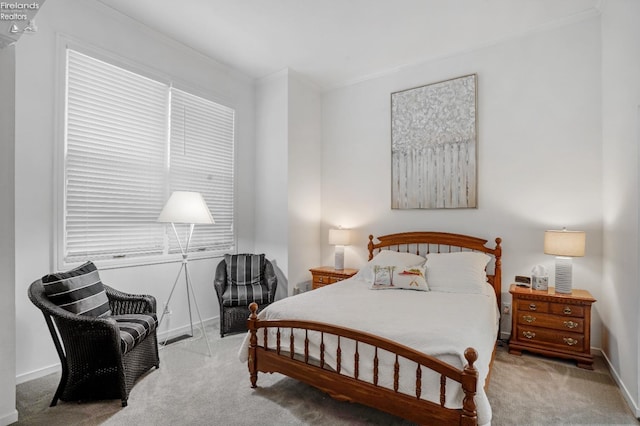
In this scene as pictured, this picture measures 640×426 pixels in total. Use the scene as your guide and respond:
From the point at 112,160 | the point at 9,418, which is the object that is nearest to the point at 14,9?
the point at 112,160

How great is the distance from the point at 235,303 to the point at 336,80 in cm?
334

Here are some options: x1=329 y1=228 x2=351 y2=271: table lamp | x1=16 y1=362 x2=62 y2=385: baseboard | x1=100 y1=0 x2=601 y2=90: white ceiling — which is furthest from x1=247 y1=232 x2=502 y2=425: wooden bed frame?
x1=100 y1=0 x2=601 y2=90: white ceiling

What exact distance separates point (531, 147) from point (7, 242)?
456 cm

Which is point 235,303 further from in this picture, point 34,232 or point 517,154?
point 517,154

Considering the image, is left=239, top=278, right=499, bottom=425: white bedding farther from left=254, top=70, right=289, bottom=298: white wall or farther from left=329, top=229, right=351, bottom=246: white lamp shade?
left=254, top=70, right=289, bottom=298: white wall

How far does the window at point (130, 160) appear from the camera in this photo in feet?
9.96

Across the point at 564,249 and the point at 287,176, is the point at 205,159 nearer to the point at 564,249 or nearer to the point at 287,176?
the point at 287,176

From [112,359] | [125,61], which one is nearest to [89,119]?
[125,61]

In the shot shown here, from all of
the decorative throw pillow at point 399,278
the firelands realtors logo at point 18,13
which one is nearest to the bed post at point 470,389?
the decorative throw pillow at point 399,278

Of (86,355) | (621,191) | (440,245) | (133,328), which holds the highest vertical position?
(621,191)

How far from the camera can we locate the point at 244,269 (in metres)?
4.11

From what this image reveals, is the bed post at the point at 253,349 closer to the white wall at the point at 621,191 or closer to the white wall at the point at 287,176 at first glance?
the white wall at the point at 287,176

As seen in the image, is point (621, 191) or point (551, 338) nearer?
point (621, 191)

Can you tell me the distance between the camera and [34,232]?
2752mm
